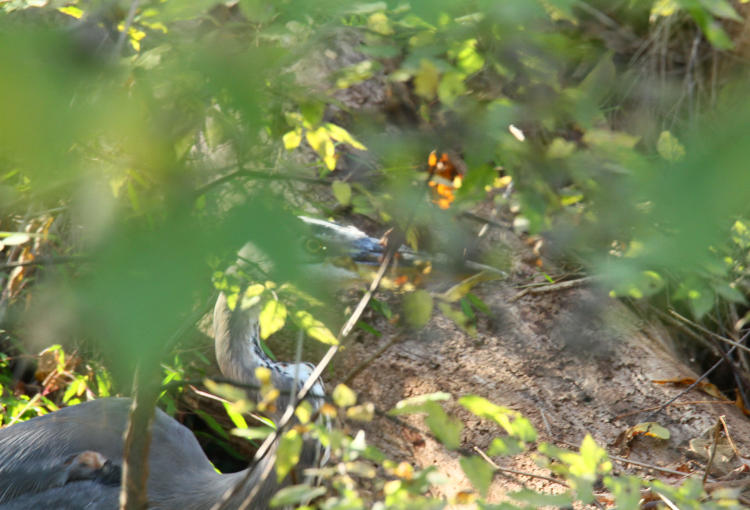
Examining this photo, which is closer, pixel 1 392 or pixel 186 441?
pixel 186 441

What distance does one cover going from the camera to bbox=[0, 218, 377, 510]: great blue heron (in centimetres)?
219

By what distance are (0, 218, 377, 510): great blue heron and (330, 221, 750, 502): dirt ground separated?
0.54 m

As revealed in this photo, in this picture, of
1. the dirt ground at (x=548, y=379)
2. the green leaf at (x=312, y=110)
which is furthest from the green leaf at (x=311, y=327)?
the dirt ground at (x=548, y=379)

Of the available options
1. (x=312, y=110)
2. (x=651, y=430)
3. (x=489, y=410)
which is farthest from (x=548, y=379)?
(x=312, y=110)

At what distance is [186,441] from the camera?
2.53 meters

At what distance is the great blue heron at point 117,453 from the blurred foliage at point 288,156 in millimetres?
908

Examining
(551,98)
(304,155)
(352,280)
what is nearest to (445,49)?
(551,98)

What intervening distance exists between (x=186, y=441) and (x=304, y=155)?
152cm

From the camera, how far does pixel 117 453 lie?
7.68 feet

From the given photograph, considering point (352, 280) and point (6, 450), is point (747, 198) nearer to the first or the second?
point (352, 280)

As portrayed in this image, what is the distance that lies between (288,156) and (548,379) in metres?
1.83

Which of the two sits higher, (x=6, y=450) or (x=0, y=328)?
(x=6, y=450)

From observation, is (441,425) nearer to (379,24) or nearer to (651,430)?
(379,24)

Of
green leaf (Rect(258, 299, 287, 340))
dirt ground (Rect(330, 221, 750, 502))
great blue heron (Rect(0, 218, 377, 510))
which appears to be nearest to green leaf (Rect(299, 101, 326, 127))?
green leaf (Rect(258, 299, 287, 340))
